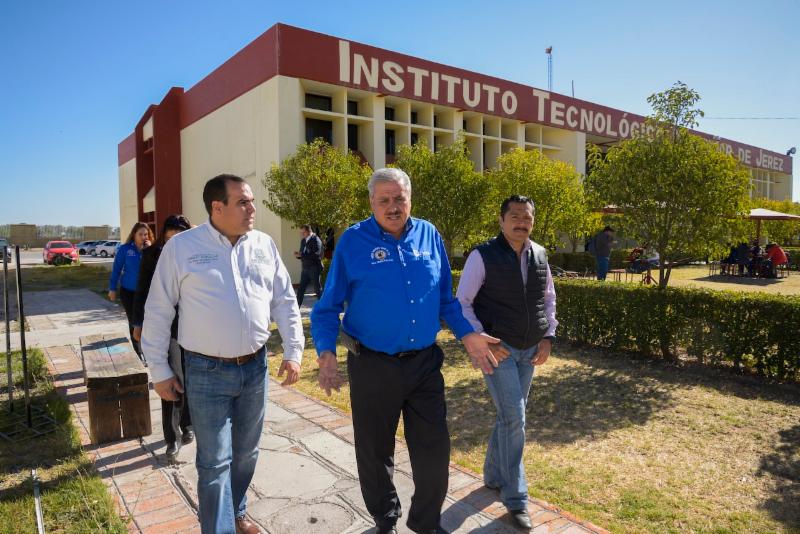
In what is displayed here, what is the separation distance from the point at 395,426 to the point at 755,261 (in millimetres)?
20036

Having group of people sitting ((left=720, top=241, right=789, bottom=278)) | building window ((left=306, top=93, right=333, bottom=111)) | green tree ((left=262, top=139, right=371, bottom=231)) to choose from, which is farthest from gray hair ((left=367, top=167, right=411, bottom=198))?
group of people sitting ((left=720, top=241, right=789, bottom=278))

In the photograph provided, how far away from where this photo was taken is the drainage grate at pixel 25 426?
173 inches

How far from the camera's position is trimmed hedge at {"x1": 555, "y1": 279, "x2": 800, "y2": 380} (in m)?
5.83

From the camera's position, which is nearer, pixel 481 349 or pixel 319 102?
pixel 481 349

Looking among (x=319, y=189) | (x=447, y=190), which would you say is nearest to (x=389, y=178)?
(x=447, y=190)

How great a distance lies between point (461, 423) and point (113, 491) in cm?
282

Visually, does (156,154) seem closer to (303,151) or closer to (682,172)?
(303,151)

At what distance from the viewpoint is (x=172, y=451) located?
3842 mm

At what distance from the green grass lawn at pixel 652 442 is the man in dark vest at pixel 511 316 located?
60cm

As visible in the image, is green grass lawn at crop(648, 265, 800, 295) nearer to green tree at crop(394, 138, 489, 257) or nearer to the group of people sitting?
the group of people sitting

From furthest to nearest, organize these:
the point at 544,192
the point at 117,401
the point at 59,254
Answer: the point at 59,254 < the point at 544,192 < the point at 117,401

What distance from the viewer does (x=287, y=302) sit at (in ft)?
9.30

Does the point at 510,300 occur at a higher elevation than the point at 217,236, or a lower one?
lower

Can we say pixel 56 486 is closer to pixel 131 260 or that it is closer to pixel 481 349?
pixel 481 349
